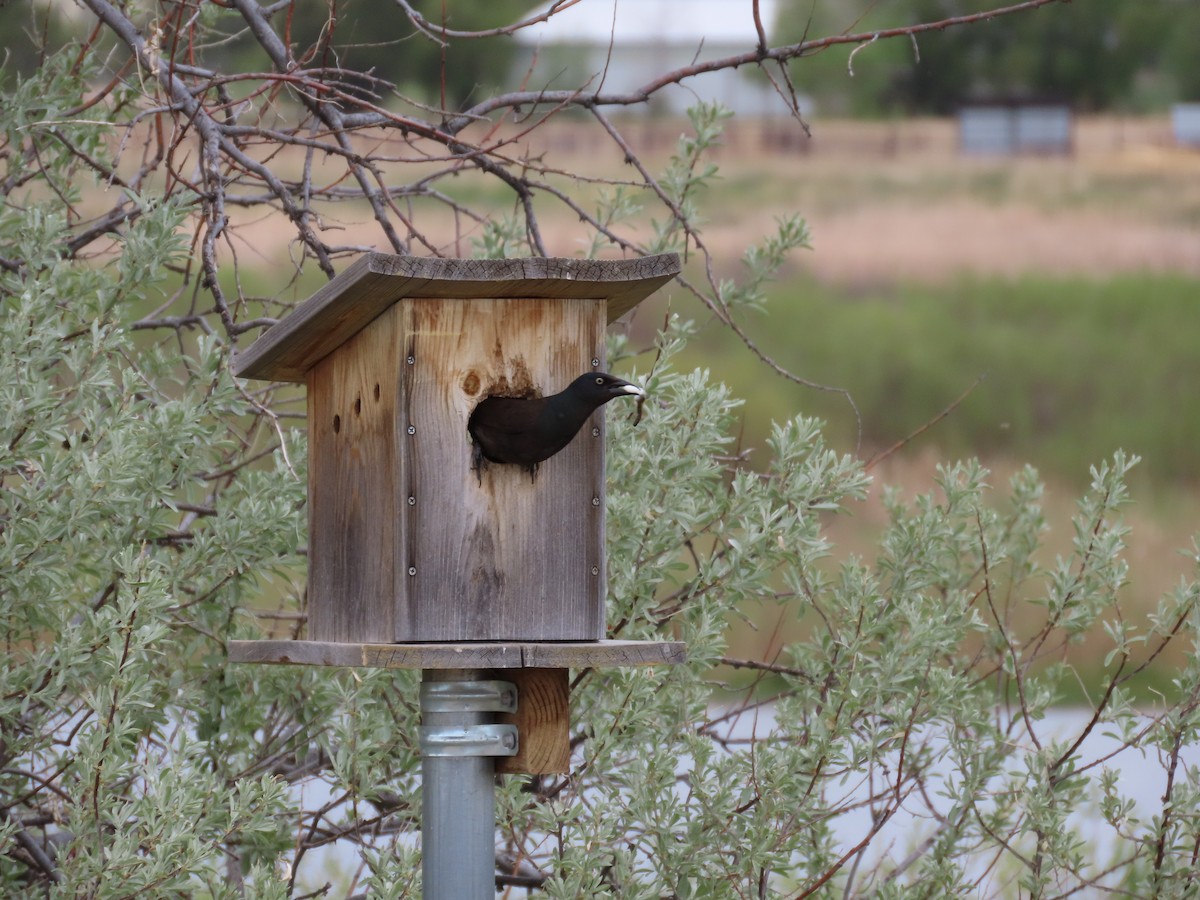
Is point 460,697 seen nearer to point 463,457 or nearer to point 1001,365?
point 463,457

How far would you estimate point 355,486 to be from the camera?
2.88 metres

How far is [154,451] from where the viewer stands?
3139 millimetres

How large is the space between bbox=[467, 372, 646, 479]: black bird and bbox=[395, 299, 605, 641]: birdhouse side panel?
0.02m

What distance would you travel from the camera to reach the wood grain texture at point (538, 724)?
2725mm

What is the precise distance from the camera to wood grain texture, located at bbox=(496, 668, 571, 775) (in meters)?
2.72

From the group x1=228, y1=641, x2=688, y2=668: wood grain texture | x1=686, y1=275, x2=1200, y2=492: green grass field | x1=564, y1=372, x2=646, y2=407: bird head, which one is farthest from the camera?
x1=686, y1=275, x2=1200, y2=492: green grass field

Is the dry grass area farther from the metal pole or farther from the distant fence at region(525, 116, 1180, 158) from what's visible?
the metal pole

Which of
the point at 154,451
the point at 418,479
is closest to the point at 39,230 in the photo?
the point at 154,451

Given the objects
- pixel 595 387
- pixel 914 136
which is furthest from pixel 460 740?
pixel 914 136

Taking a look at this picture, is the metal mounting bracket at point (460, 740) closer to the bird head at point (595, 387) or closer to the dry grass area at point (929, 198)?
the bird head at point (595, 387)

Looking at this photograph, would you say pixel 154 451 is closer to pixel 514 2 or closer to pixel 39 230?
pixel 39 230

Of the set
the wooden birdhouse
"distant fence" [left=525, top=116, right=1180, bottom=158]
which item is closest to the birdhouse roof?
the wooden birdhouse

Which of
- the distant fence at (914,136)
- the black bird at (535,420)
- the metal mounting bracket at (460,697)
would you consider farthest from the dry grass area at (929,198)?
the metal mounting bracket at (460,697)

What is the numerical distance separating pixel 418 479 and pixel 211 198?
2.69 feet
